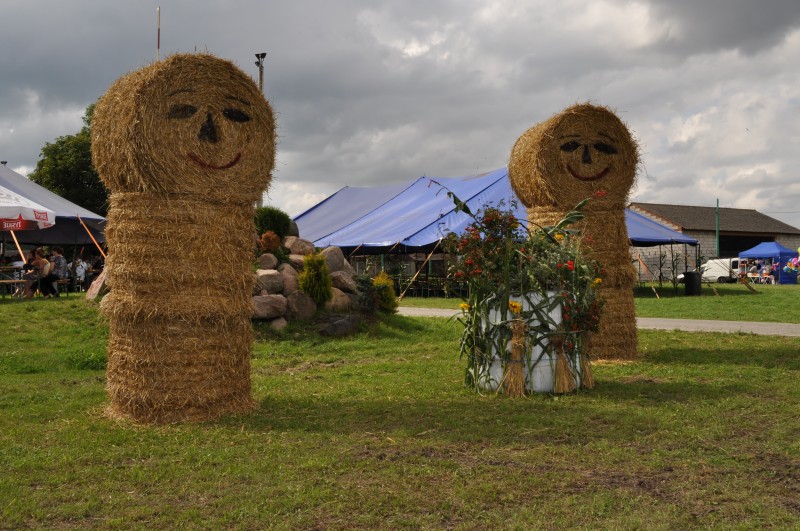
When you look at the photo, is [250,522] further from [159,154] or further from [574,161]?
[574,161]

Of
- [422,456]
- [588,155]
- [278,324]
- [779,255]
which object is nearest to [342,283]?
[278,324]

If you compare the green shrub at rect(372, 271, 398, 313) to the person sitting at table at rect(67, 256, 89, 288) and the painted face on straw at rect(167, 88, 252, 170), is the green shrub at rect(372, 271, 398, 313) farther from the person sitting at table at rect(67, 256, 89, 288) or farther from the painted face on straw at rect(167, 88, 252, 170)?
the person sitting at table at rect(67, 256, 89, 288)

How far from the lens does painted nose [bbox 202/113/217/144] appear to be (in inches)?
267

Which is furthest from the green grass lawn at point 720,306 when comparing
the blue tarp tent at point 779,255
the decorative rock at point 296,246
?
the blue tarp tent at point 779,255

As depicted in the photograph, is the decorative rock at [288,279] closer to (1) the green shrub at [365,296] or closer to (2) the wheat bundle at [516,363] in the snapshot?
(1) the green shrub at [365,296]

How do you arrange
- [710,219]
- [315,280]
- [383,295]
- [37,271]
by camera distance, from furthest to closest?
[710,219], [37,271], [383,295], [315,280]

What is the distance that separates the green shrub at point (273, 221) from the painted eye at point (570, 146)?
23.1 feet

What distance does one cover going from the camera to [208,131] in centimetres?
683

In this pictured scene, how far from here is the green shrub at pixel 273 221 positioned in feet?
50.4

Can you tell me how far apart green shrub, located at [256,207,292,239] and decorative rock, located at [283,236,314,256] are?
0.23 meters

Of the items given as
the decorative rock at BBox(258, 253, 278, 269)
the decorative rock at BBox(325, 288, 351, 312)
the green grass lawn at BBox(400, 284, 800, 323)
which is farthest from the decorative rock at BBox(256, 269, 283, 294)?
the green grass lawn at BBox(400, 284, 800, 323)

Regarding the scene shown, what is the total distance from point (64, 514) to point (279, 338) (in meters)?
8.25

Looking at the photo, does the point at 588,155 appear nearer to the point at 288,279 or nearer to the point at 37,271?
the point at 288,279

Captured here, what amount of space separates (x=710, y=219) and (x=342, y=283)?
47.5m
